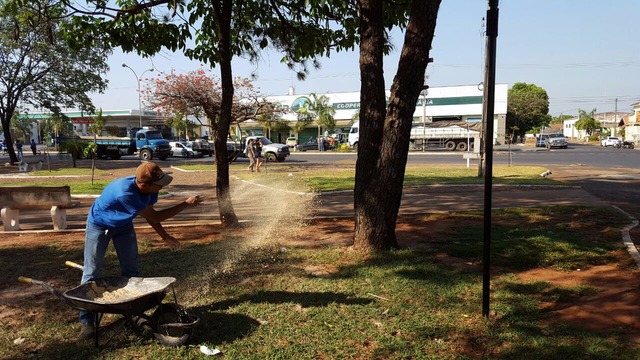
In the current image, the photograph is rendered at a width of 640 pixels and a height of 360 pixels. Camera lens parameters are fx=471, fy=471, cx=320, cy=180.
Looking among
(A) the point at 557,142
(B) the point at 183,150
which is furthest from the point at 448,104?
(B) the point at 183,150

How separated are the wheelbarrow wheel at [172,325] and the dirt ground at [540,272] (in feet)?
5.33

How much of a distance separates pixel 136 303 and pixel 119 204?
0.82m

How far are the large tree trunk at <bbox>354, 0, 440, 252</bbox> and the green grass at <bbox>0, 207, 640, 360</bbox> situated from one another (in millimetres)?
416

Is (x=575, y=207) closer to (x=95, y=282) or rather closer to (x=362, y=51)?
(x=362, y=51)

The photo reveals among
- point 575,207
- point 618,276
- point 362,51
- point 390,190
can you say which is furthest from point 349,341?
point 575,207

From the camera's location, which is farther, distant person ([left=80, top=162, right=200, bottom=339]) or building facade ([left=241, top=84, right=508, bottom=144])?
building facade ([left=241, top=84, right=508, bottom=144])

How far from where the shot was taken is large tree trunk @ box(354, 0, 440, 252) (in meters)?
5.50

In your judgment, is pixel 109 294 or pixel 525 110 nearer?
pixel 109 294

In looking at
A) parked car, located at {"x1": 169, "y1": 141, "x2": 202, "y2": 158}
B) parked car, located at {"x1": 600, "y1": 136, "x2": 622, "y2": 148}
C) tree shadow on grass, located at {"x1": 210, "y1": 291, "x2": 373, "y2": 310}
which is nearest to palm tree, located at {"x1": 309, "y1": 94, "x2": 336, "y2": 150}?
parked car, located at {"x1": 169, "y1": 141, "x2": 202, "y2": 158}

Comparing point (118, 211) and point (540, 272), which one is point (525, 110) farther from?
point (118, 211)

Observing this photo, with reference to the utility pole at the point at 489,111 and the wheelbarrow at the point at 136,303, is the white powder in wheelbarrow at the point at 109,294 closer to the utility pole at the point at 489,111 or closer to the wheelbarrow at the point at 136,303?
the wheelbarrow at the point at 136,303

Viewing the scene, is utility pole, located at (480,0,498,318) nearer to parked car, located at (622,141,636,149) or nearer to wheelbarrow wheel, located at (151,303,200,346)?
wheelbarrow wheel, located at (151,303,200,346)

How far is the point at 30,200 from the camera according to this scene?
25.0ft

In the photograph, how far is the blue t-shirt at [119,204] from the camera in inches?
145
